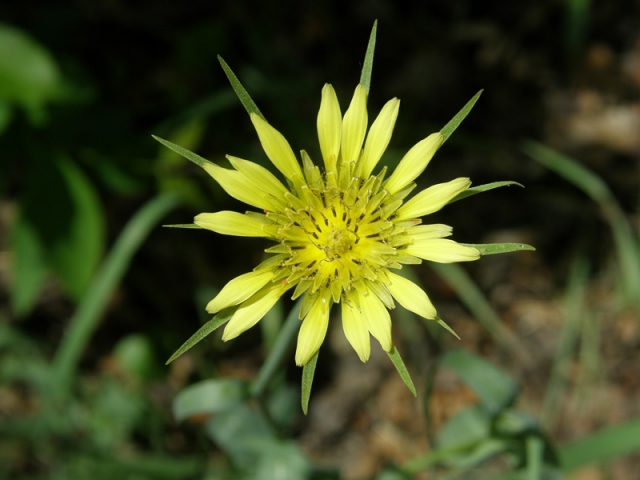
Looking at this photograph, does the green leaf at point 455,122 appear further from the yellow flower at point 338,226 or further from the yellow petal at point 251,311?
the yellow petal at point 251,311

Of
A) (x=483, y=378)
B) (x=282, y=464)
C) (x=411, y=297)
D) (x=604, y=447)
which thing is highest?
(x=411, y=297)

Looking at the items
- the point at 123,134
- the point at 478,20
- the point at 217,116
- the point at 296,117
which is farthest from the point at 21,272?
the point at 478,20

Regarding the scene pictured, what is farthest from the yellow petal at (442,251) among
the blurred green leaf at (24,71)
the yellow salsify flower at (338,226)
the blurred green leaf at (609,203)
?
the blurred green leaf at (24,71)

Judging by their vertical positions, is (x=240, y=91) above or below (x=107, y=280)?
above

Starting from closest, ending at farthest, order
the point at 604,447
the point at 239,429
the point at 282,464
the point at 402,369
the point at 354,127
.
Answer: the point at 402,369 → the point at 354,127 → the point at 604,447 → the point at 282,464 → the point at 239,429

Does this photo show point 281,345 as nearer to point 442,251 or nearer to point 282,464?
point 442,251

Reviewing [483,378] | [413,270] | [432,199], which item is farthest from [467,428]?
[432,199]

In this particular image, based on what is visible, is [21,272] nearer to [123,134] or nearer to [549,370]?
[123,134]

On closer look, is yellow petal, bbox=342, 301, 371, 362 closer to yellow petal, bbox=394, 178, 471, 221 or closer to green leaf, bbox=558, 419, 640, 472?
yellow petal, bbox=394, 178, 471, 221
